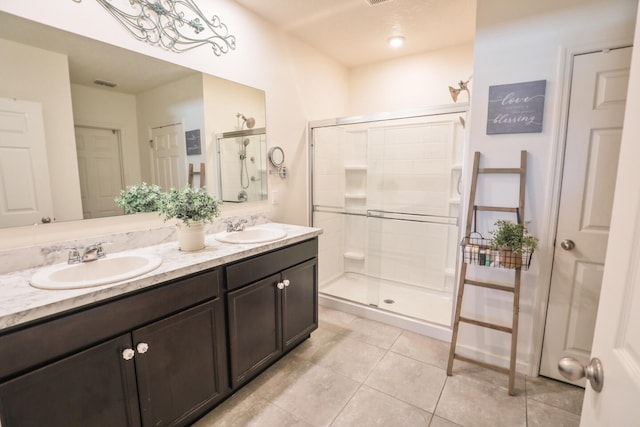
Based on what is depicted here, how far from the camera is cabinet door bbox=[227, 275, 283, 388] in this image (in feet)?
5.55

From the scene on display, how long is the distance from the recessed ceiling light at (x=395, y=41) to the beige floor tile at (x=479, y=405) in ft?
9.46

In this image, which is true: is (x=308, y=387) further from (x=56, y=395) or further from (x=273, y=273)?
(x=56, y=395)

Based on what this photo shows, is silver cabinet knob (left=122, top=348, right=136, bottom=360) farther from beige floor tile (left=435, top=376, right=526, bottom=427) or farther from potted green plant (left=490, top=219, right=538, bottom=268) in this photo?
potted green plant (left=490, top=219, right=538, bottom=268)

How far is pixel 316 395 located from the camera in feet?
5.90

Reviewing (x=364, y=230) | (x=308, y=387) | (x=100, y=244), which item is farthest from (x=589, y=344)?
(x=100, y=244)

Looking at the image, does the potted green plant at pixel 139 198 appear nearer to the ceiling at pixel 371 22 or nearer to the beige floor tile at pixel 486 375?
the ceiling at pixel 371 22

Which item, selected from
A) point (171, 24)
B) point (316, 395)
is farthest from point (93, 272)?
point (171, 24)

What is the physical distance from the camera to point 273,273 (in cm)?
192

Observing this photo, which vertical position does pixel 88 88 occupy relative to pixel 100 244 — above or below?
above

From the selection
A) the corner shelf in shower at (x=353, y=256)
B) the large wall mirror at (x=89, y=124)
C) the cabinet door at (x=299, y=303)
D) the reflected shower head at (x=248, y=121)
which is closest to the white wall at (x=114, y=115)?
the large wall mirror at (x=89, y=124)

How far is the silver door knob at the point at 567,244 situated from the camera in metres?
1.78

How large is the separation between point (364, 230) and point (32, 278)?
2621 millimetres

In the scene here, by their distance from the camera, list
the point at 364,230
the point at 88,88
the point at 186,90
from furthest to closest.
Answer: the point at 364,230
the point at 186,90
the point at 88,88

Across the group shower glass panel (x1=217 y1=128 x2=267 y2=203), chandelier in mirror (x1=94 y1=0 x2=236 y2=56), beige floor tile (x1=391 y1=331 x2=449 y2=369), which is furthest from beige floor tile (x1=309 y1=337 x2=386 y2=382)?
chandelier in mirror (x1=94 y1=0 x2=236 y2=56)
